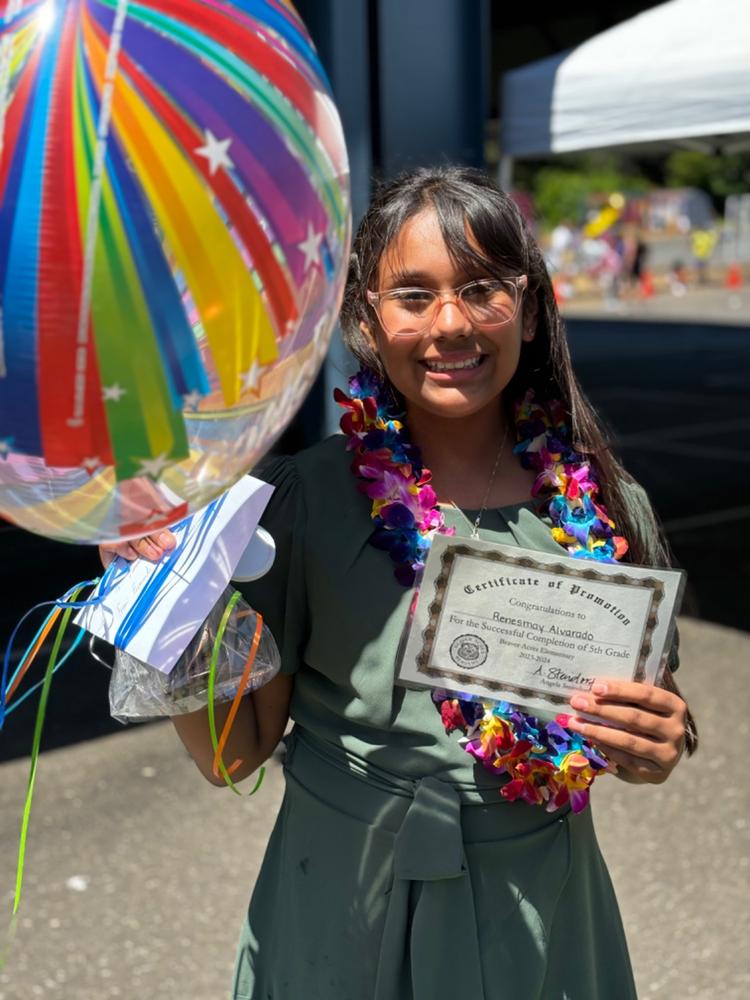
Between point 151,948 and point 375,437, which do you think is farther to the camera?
point 151,948

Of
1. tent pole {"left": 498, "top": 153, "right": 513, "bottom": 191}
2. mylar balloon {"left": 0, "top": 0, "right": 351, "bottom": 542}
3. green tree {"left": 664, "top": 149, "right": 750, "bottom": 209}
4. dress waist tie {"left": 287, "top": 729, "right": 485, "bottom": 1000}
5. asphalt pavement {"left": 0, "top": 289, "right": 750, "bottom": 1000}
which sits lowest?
green tree {"left": 664, "top": 149, "right": 750, "bottom": 209}

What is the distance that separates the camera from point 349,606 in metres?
1.48

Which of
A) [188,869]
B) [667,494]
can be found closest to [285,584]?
[188,869]

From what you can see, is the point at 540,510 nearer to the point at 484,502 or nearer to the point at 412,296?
the point at 484,502

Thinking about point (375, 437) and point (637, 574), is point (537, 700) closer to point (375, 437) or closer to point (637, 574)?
point (637, 574)


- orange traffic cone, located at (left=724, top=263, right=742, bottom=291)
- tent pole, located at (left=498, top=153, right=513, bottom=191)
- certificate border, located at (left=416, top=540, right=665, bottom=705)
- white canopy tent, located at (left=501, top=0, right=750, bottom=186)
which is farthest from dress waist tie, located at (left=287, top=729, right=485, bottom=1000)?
orange traffic cone, located at (left=724, top=263, right=742, bottom=291)

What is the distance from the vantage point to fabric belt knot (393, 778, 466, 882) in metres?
1.45

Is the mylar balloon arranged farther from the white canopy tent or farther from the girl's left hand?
the white canopy tent

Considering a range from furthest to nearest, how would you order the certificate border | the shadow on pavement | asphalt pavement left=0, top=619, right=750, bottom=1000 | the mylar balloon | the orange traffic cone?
the orange traffic cone
the shadow on pavement
asphalt pavement left=0, top=619, right=750, bottom=1000
the certificate border
the mylar balloon

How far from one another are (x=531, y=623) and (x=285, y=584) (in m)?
0.31

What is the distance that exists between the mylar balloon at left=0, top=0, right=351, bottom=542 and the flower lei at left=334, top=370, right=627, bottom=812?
0.41 meters

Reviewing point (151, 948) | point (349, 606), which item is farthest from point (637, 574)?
point (151, 948)

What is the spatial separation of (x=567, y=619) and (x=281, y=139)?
2.05 ft

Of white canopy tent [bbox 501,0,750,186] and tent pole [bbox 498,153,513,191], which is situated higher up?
white canopy tent [bbox 501,0,750,186]
